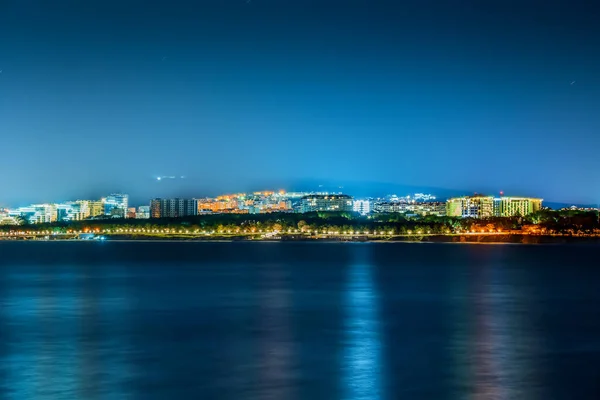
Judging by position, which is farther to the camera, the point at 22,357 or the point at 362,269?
the point at 362,269

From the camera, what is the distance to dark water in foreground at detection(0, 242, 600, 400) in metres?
14.2

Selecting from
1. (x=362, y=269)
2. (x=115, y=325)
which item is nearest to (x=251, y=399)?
(x=115, y=325)

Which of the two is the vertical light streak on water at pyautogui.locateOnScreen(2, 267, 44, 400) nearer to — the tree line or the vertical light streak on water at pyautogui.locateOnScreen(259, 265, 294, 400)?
the vertical light streak on water at pyautogui.locateOnScreen(259, 265, 294, 400)

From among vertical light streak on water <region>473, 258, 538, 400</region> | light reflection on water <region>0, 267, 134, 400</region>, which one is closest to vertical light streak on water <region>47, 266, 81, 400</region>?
light reflection on water <region>0, 267, 134, 400</region>

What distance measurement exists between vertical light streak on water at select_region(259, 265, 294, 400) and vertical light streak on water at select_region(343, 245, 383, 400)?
1.00m

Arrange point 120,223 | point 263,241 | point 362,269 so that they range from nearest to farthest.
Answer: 1. point 362,269
2. point 263,241
3. point 120,223

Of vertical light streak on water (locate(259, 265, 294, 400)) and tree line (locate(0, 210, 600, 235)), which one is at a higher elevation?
tree line (locate(0, 210, 600, 235))

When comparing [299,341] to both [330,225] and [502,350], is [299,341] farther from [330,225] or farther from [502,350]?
[330,225]

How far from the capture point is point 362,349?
18.6 m

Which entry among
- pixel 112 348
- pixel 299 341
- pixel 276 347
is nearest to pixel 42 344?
pixel 112 348

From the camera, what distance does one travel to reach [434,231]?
5438 inches

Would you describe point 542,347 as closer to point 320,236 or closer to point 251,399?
point 251,399

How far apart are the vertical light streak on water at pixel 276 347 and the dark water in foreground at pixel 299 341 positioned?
0.03m

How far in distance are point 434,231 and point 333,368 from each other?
124 metres
